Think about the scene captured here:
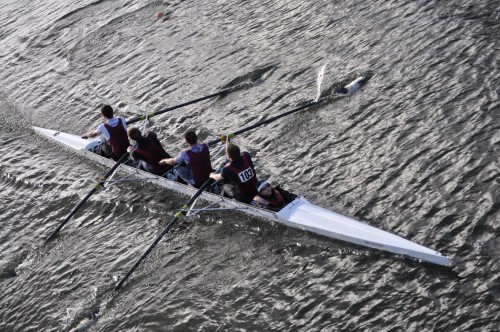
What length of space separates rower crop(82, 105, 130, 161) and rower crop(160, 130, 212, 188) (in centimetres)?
275

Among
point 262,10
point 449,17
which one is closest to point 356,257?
point 449,17

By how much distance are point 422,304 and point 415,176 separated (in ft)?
15.1

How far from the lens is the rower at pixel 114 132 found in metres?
19.9

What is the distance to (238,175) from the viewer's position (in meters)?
16.1

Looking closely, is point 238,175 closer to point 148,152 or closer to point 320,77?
point 148,152

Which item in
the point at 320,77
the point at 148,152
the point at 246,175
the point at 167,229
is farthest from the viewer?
the point at 320,77

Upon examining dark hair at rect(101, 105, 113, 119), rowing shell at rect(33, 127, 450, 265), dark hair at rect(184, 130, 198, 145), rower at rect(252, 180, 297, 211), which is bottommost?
rowing shell at rect(33, 127, 450, 265)

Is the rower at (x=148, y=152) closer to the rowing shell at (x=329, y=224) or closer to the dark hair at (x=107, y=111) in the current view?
the rowing shell at (x=329, y=224)

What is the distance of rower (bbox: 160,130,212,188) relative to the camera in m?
17.2

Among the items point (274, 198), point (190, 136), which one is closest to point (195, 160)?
point (190, 136)

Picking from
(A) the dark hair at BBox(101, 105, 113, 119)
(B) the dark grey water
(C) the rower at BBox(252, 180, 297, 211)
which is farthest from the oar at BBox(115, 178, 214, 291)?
(A) the dark hair at BBox(101, 105, 113, 119)

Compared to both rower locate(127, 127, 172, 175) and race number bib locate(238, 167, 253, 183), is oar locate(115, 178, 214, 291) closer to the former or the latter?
race number bib locate(238, 167, 253, 183)

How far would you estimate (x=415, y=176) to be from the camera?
16469mm

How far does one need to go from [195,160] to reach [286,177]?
2847mm
